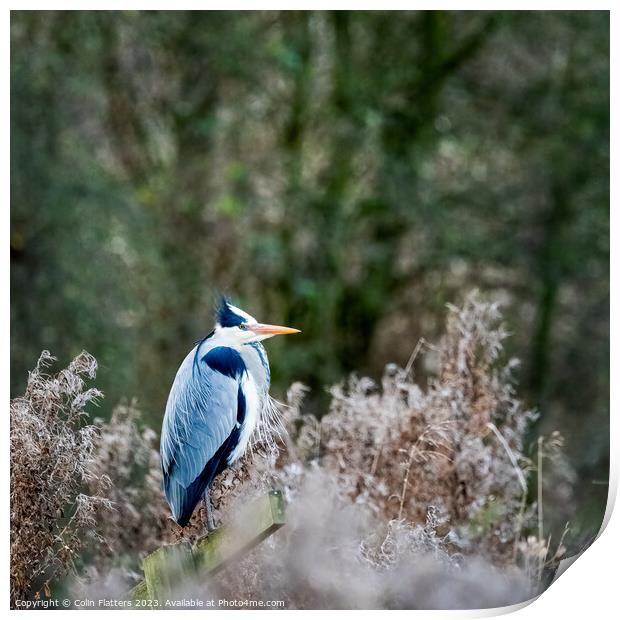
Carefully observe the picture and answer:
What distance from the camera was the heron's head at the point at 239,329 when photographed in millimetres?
1347

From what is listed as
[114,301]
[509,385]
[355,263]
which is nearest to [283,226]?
[355,263]

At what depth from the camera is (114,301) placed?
77.7 inches

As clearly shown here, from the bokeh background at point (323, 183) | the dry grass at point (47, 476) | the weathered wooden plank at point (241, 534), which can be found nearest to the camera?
the weathered wooden plank at point (241, 534)

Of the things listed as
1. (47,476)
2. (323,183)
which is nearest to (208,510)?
(47,476)

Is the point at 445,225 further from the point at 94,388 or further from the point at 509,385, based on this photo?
the point at 94,388

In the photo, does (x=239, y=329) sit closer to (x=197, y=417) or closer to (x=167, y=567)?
(x=197, y=417)

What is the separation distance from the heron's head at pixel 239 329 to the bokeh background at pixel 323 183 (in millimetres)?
476

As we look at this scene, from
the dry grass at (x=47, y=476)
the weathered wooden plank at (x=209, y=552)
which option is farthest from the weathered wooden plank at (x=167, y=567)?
the dry grass at (x=47, y=476)

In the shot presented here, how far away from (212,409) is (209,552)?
0.61 feet

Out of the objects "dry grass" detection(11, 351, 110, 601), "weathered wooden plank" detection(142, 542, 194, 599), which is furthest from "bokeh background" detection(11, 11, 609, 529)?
"weathered wooden plank" detection(142, 542, 194, 599)

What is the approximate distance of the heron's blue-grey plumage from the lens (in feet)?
4.37

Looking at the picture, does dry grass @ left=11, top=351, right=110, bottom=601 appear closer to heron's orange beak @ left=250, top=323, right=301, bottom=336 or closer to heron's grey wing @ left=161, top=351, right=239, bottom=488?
heron's grey wing @ left=161, top=351, right=239, bottom=488

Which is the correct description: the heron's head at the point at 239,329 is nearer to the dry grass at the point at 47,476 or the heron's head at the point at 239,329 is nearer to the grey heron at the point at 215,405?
the grey heron at the point at 215,405

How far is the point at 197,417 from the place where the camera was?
4.40ft
